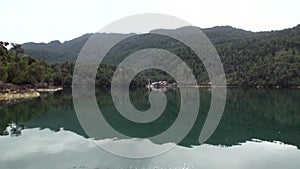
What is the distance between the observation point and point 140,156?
14062 mm

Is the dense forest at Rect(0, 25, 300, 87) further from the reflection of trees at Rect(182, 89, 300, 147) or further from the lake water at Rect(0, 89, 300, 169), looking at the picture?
the reflection of trees at Rect(182, 89, 300, 147)

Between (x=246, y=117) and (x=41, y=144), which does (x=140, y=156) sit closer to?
(x=41, y=144)

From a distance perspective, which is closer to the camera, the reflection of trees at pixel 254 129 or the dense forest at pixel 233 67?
the reflection of trees at pixel 254 129

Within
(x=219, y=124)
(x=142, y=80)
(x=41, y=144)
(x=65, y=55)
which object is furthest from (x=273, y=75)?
(x=65, y=55)

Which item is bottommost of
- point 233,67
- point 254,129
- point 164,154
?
point 254,129

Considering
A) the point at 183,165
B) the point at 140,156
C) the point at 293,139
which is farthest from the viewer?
the point at 293,139

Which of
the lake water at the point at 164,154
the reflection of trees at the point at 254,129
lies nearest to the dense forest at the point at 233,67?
the lake water at the point at 164,154

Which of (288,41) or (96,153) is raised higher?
(288,41)

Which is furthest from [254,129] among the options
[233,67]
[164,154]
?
[233,67]

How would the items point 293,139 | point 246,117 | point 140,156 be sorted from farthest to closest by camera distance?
point 246,117 < point 293,139 < point 140,156

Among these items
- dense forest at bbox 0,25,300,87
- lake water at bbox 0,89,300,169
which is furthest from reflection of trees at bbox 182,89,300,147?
dense forest at bbox 0,25,300,87

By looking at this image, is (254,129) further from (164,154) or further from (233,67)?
(233,67)

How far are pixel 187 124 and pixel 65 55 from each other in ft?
507

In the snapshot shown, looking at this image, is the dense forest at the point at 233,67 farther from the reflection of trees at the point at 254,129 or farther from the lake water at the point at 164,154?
the reflection of trees at the point at 254,129
